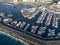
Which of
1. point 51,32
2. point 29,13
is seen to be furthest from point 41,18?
point 51,32

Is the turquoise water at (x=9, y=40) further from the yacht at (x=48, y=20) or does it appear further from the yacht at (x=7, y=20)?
the yacht at (x=48, y=20)

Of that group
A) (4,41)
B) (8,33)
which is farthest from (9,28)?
(4,41)

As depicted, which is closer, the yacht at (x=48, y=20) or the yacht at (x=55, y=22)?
the yacht at (x=55, y=22)

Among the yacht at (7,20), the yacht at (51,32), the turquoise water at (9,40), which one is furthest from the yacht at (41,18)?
the turquoise water at (9,40)

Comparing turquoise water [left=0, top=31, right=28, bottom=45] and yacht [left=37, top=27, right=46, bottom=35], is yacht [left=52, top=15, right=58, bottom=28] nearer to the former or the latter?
yacht [left=37, top=27, right=46, bottom=35]

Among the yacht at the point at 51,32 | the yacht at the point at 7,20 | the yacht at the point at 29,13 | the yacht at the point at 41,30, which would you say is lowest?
the yacht at the point at 51,32

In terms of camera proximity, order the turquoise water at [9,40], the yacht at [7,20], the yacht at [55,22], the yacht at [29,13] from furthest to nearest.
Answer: the yacht at [29,13], the yacht at [7,20], the yacht at [55,22], the turquoise water at [9,40]

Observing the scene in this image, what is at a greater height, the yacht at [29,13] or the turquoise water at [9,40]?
the yacht at [29,13]

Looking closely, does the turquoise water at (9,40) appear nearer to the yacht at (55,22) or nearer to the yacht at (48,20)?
the yacht at (48,20)

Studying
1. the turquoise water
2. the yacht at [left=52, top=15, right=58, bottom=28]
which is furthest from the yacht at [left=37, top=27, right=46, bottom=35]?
the turquoise water

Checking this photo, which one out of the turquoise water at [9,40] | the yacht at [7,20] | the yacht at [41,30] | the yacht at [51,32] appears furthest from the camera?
the yacht at [7,20]

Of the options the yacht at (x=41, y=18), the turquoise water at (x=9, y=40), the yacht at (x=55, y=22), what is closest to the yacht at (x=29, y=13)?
the yacht at (x=41, y=18)

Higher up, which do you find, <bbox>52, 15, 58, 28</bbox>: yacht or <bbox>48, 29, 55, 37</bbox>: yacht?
<bbox>52, 15, 58, 28</bbox>: yacht
